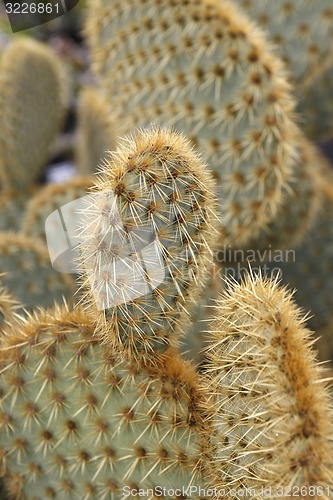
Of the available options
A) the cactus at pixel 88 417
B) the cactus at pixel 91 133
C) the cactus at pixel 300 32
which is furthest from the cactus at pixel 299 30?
the cactus at pixel 88 417

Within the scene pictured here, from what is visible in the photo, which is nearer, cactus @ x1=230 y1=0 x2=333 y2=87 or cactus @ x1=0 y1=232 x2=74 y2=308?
cactus @ x1=0 y1=232 x2=74 y2=308

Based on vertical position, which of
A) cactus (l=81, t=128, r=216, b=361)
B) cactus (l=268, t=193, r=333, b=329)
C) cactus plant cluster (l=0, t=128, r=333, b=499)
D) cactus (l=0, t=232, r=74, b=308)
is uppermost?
cactus (l=81, t=128, r=216, b=361)

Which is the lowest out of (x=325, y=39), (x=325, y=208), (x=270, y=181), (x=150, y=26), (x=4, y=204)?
(x=325, y=208)

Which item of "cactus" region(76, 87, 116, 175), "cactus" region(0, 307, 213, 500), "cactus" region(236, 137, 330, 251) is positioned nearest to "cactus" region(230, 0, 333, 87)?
"cactus" region(236, 137, 330, 251)

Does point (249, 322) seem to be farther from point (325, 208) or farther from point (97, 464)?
point (325, 208)

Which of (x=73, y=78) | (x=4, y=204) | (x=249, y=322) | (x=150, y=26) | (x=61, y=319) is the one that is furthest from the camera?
(x=73, y=78)

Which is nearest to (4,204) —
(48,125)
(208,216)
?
(48,125)

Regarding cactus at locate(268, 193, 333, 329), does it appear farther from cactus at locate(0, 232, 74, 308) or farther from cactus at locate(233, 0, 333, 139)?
cactus at locate(0, 232, 74, 308)
